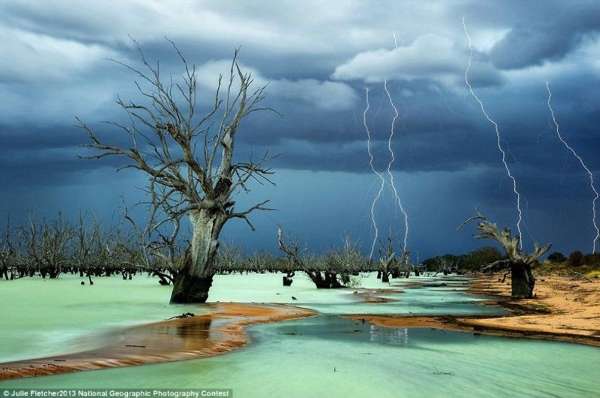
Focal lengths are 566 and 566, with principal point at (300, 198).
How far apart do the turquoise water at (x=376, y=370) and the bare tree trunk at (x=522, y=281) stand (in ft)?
54.1

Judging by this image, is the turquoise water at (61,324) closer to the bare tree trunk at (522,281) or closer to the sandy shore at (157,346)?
the sandy shore at (157,346)

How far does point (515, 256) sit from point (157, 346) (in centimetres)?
2124

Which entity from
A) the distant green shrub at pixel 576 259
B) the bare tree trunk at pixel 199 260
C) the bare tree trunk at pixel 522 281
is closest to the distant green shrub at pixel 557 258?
the distant green shrub at pixel 576 259

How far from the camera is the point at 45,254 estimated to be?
55781 mm

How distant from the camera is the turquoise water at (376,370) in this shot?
6848 mm

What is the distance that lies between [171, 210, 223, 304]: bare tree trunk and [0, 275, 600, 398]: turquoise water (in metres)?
8.12

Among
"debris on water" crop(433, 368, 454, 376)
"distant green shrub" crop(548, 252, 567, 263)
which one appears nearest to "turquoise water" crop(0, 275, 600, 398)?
"debris on water" crop(433, 368, 454, 376)

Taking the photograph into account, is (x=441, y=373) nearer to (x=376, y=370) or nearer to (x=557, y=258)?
(x=376, y=370)

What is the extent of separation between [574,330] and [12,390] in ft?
39.6

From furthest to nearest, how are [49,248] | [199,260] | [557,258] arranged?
[557,258]
[49,248]
[199,260]

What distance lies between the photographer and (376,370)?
8.09 meters

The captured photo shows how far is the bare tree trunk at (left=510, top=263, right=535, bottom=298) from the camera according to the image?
27266mm

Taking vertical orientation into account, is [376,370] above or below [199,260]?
below

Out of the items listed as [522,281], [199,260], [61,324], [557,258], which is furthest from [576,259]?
[61,324]
